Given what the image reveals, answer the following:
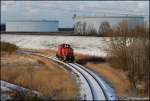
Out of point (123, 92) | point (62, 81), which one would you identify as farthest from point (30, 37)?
point (123, 92)

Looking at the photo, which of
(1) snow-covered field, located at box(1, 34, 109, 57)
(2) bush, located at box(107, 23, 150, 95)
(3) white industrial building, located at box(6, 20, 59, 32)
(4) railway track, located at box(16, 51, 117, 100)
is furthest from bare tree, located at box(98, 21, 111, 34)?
(3) white industrial building, located at box(6, 20, 59, 32)

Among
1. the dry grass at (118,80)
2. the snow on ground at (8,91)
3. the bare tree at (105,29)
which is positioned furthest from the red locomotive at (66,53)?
the snow on ground at (8,91)

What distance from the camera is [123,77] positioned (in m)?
32.3

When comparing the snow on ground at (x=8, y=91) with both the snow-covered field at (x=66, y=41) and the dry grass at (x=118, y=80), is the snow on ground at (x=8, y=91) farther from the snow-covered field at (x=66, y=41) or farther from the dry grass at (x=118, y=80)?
the snow-covered field at (x=66, y=41)

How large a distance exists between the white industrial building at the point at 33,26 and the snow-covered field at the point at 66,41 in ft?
179

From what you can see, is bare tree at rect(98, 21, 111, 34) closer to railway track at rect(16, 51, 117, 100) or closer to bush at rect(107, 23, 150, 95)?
bush at rect(107, 23, 150, 95)

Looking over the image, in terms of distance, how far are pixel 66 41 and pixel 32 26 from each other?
7608 centimetres

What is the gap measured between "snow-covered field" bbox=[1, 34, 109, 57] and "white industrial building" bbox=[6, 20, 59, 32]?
5457cm

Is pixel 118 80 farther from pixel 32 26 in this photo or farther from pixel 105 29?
pixel 32 26

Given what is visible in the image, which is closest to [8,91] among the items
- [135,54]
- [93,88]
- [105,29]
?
[93,88]

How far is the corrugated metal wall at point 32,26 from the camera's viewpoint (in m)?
136

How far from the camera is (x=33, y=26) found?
140 meters

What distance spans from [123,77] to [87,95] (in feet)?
29.4

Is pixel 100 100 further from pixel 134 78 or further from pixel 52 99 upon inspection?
pixel 134 78
